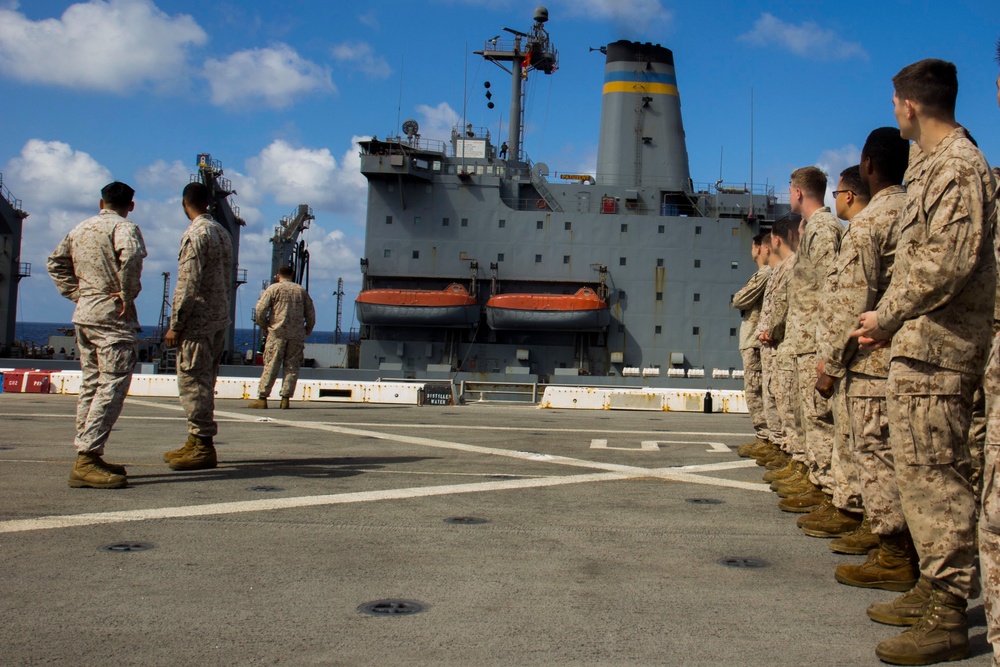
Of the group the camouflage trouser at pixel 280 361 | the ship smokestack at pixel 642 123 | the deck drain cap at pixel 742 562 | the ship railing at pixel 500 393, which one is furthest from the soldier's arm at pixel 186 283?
the ship smokestack at pixel 642 123

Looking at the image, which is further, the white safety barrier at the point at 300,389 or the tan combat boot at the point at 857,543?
the white safety barrier at the point at 300,389

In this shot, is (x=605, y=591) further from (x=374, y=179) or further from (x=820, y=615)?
(x=374, y=179)

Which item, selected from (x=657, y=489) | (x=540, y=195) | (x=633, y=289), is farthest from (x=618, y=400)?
(x=540, y=195)

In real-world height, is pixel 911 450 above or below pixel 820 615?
above

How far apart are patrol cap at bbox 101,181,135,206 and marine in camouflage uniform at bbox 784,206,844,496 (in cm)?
388

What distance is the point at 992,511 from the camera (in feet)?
6.47

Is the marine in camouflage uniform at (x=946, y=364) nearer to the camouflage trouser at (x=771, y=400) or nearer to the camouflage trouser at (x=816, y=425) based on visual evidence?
the camouflage trouser at (x=816, y=425)

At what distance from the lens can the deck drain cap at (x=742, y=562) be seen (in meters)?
3.26

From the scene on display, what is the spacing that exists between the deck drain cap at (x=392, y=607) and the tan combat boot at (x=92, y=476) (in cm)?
250

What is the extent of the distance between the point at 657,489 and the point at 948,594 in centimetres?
259

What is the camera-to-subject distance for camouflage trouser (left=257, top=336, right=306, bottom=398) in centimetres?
1071

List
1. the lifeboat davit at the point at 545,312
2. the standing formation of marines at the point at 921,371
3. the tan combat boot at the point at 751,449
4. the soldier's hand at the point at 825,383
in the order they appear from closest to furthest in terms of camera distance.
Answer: the standing formation of marines at the point at 921,371, the soldier's hand at the point at 825,383, the tan combat boot at the point at 751,449, the lifeboat davit at the point at 545,312

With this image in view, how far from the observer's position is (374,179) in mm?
24391

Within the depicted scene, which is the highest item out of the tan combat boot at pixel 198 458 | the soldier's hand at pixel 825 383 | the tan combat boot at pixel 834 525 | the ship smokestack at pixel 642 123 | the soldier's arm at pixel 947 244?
the ship smokestack at pixel 642 123
